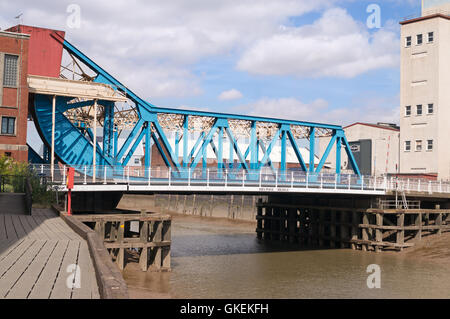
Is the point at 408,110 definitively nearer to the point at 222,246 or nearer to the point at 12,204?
the point at 222,246

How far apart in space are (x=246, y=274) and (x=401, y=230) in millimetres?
14042

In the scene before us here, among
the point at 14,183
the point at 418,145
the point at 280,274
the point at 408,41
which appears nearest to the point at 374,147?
the point at 418,145

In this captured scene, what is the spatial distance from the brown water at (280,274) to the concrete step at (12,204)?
522cm

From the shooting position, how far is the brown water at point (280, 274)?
24.2 meters

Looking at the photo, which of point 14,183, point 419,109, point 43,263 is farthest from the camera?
point 419,109

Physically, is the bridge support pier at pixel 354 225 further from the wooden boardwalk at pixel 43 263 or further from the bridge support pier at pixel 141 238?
the wooden boardwalk at pixel 43 263

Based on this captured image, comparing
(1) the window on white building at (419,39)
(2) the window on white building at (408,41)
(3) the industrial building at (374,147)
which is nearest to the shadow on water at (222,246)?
(3) the industrial building at (374,147)

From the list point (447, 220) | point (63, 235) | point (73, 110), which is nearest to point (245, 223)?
point (447, 220)

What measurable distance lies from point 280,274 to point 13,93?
18463mm

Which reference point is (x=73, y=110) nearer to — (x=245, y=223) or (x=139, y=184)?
(x=139, y=184)

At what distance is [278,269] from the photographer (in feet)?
102

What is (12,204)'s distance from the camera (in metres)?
21.7

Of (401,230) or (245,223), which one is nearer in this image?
(401,230)
